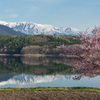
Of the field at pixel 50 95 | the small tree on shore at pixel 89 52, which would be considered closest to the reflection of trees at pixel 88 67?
the small tree on shore at pixel 89 52

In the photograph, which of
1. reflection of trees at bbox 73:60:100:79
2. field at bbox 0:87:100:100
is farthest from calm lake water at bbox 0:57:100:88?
field at bbox 0:87:100:100

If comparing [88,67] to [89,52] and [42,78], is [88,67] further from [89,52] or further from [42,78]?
[42,78]

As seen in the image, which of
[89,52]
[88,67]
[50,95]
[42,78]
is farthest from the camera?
[42,78]

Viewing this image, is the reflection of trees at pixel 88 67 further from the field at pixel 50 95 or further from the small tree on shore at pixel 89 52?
the field at pixel 50 95

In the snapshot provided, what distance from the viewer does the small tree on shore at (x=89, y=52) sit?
81.7 ft

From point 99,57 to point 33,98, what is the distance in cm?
879

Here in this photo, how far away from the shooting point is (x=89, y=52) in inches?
991

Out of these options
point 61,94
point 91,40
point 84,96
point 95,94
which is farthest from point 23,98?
point 91,40

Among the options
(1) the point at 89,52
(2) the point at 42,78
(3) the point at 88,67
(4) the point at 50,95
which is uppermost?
(1) the point at 89,52

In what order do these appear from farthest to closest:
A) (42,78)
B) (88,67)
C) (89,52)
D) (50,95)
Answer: (42,78) → (88,67) → (89,52) → (50,95)

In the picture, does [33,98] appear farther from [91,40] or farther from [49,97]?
[91,40]

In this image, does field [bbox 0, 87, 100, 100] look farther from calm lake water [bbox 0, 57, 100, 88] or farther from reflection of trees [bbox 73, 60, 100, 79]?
calm lake water [bbox 0, 57, 100, 88]

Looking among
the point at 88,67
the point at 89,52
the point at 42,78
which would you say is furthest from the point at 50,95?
the point at 42,78

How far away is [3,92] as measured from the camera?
26656mm
